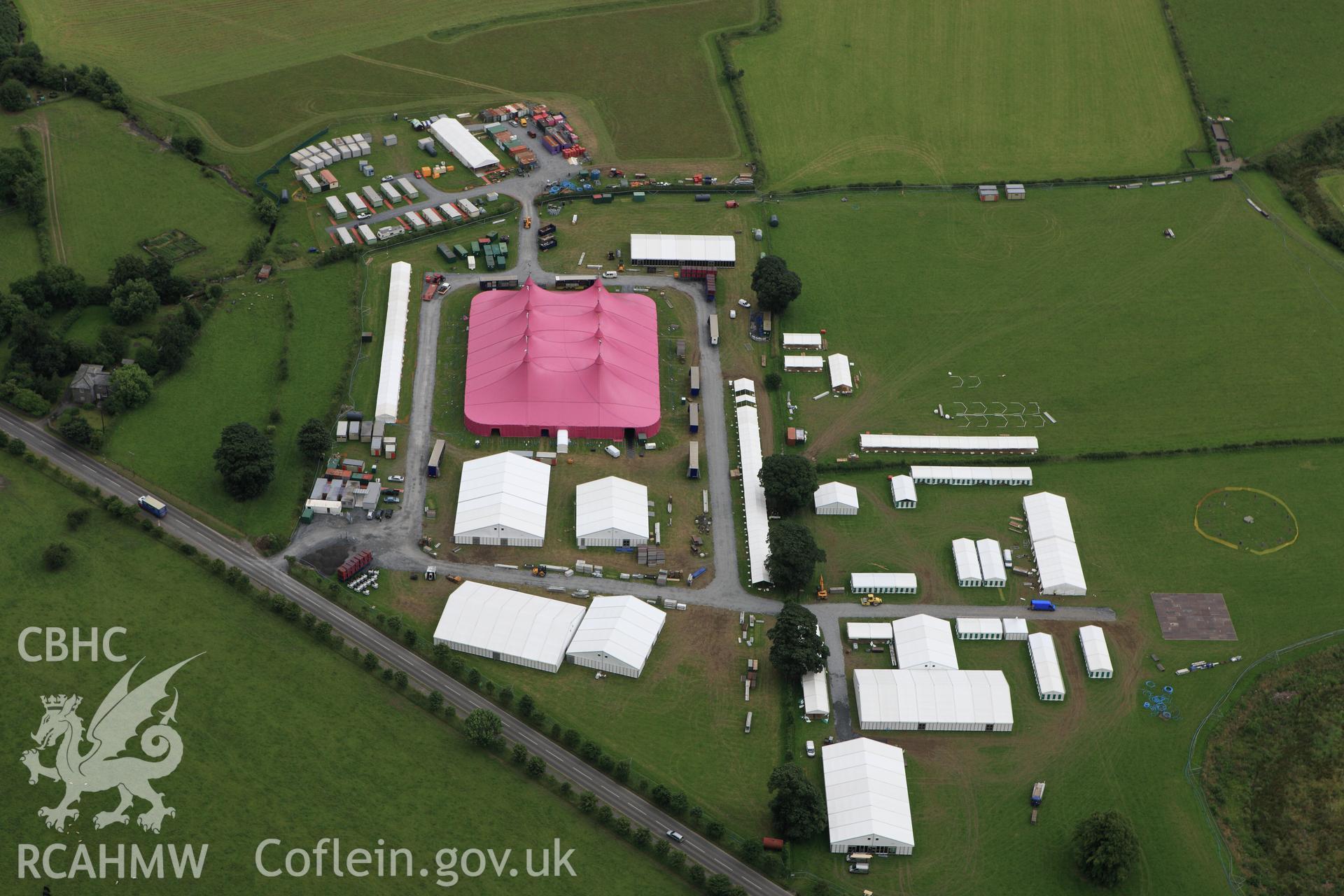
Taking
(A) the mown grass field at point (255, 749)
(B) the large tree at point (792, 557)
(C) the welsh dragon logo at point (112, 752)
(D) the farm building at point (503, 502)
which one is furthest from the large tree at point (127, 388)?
(B) the large tree at point (792, 557)

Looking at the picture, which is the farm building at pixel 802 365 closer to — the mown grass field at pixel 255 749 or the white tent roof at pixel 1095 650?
the white tent roof at pixel 1095 650

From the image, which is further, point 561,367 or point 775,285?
point 775,285

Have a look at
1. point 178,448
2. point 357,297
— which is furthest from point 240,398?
point 357,297

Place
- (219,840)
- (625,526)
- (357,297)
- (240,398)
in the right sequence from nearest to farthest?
(219,840) → (625,526) → (240,398) → (357,297)

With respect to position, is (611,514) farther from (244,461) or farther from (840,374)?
(244,461)

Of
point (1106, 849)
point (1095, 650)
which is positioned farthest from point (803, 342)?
point (1106, 849)

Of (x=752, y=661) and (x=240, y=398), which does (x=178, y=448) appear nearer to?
(x=240, y=398)

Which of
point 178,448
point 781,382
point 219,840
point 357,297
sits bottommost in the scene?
point 219,840
